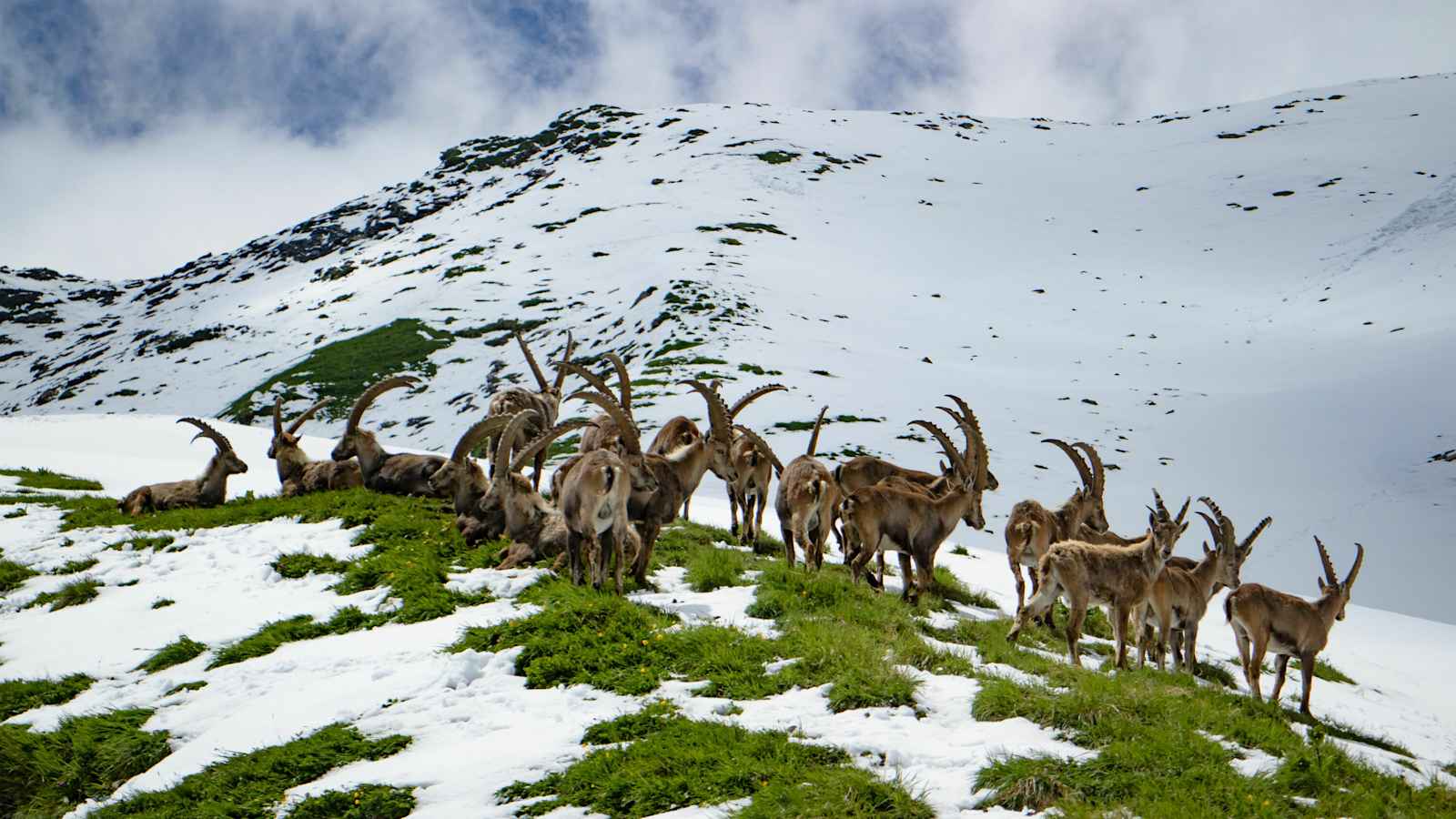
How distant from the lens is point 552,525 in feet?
43.9

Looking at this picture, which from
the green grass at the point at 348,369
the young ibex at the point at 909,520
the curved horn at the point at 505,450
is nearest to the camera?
the curved horn at the point at 505,450

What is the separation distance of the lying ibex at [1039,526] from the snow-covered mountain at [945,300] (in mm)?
10444

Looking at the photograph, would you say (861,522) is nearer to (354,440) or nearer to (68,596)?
(354,440)

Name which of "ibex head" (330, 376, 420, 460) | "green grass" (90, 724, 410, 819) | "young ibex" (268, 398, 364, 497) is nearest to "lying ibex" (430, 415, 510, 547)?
"ibex head" (330, 376, 420, 460)

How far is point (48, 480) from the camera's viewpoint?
22.1 metres

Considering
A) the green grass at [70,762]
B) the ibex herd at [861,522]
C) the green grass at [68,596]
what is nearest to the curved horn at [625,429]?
the ibex herd at [861,522]

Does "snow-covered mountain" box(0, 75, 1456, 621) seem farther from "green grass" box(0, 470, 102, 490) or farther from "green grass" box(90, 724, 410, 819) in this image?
"green grass" box(90, 724, 410, 819)

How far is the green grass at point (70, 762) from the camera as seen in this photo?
848cm

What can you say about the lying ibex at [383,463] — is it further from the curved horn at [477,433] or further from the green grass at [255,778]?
the green grass at [255,778]

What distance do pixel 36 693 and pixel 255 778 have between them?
4.63 metres

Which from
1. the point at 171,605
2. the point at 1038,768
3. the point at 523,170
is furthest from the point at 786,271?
the point at 523,170

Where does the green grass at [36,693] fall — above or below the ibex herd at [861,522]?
below

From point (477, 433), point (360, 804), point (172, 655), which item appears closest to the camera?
point (360, 804)

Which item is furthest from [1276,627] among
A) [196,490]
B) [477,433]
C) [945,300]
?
[945,300]
